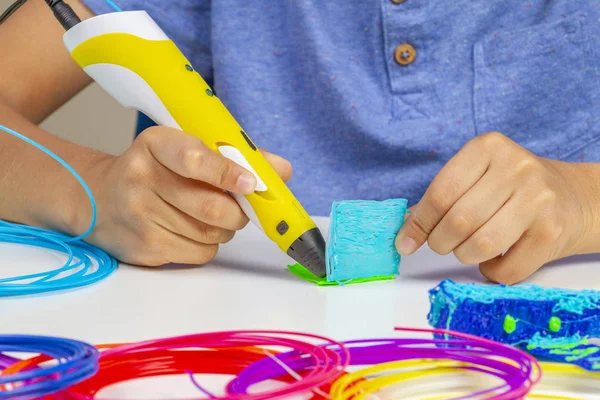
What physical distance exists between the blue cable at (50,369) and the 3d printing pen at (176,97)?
263 mm

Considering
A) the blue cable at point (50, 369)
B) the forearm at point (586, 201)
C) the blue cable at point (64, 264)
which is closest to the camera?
the blue cable at point (50, 369)

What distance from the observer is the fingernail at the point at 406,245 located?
629 mm

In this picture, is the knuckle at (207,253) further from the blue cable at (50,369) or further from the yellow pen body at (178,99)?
the blue cable at (50,369)

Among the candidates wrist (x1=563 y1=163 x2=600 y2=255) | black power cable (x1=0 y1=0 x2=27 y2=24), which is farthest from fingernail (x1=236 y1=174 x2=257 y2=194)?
black power cable (x1=0 y1=0 x2=27 y2=24)

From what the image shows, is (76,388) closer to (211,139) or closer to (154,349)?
(154,349)

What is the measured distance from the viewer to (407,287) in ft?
2.04

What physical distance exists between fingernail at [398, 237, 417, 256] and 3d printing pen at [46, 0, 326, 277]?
69 millimetres

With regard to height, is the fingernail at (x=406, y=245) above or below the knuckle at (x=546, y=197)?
below

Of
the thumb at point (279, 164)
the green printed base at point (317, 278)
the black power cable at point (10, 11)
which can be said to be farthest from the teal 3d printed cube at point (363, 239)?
the black power cable at point (10, 11)

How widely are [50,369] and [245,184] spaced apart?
0.97 feet

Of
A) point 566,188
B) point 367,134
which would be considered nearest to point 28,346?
point 566,188

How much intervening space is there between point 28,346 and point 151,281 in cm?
22

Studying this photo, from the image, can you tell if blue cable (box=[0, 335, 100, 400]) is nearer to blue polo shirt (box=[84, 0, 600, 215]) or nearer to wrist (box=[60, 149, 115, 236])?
wrist (box=[60, 149, 115, 236])

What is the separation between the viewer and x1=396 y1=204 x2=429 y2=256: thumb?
630 millimetres
